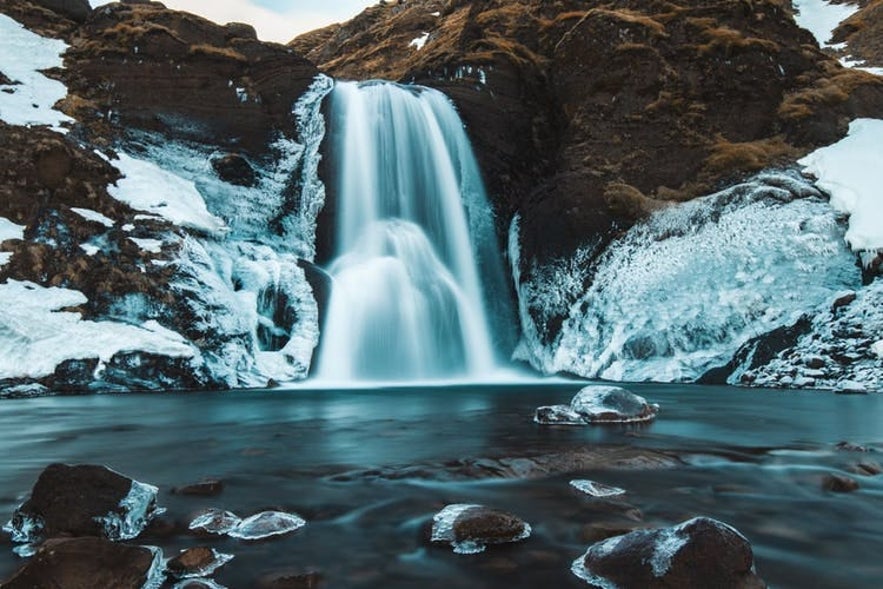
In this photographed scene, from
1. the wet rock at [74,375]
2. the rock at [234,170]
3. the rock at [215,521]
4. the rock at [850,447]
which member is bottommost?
the wet rock at [74,375]

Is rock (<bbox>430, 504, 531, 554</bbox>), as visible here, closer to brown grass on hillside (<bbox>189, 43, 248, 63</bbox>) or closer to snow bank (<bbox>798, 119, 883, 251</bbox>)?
snow bank (<bbox>798, 119, 883, 251</bbox>)

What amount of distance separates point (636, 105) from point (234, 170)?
18.2 m

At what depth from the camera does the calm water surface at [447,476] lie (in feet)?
14.0

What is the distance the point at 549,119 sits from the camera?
31891 millimetres

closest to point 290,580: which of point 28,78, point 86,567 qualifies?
point 86,567

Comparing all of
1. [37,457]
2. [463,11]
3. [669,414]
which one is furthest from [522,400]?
[463,11]

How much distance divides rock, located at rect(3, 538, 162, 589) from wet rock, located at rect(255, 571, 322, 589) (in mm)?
620

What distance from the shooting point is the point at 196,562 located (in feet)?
13.4

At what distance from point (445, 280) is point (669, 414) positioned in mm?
13355

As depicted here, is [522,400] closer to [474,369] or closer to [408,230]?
[474,369]

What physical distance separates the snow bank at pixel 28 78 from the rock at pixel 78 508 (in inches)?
894

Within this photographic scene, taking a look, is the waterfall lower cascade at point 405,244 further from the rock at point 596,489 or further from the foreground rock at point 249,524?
the foreground rock at point 249,524

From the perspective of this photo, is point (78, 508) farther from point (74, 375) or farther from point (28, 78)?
point (28, 78)

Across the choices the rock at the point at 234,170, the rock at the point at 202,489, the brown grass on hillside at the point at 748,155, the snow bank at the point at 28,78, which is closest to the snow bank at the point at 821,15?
the brown grass on hillside at the point at 748,155
